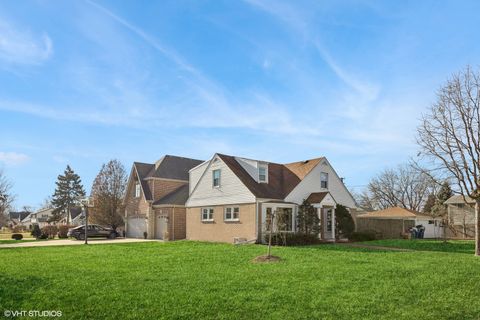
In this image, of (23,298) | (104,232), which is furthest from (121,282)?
(104,232)

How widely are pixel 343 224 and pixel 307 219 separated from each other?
10.9 ft

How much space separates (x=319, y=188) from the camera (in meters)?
31.1

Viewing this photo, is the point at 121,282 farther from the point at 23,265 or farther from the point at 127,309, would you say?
the point at 23,265

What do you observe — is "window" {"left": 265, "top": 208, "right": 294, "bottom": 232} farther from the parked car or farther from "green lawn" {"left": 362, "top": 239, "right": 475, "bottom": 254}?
the parked car

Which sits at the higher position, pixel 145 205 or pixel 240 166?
pixel 240 166

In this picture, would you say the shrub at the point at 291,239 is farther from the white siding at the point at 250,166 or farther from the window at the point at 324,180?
the window at the point at 324,180

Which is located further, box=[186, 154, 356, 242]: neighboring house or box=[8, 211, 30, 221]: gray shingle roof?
box=[8, 211, 30, 221]: gray shingle roof

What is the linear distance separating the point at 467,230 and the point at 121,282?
40.5 metres

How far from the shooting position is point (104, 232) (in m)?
39.9

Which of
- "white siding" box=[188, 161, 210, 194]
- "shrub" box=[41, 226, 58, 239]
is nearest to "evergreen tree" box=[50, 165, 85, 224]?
"shrub" box=[41, 226, 58, 239]

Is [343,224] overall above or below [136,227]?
above

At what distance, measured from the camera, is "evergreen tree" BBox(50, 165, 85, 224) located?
85.8 m

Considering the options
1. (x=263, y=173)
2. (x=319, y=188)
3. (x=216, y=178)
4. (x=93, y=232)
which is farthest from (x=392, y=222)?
(x=93, y=232)

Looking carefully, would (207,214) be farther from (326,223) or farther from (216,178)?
(326,223)
